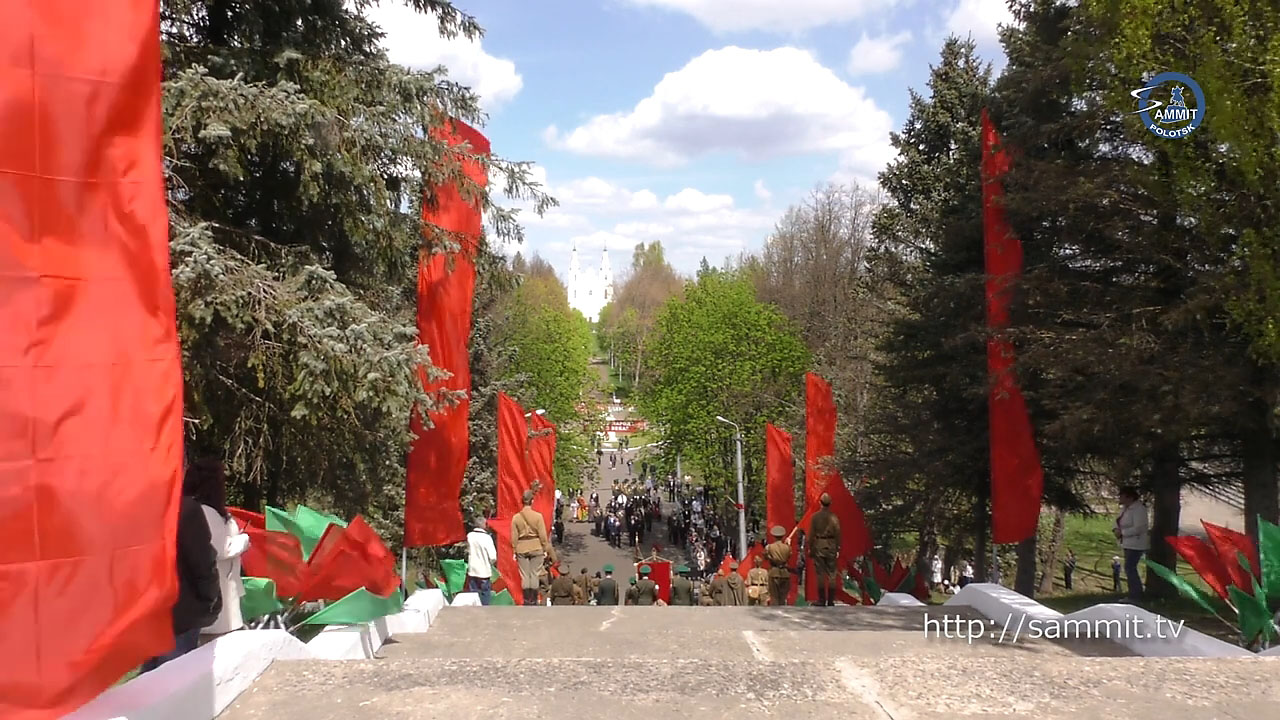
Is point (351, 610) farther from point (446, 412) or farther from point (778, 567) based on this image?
point (778, 567)

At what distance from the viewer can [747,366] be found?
39406 millimetres

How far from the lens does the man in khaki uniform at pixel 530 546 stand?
42.2ft

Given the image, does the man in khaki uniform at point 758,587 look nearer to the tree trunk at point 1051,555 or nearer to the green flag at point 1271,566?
the green flag at point 1271,566

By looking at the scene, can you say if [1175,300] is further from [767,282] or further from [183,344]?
[767,282]

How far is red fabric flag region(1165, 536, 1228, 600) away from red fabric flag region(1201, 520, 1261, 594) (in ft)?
0.22

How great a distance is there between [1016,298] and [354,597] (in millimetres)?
9167

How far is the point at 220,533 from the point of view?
599 centimetres

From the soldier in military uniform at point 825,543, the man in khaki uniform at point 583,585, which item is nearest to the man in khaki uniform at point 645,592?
the man in khaki uniform at point 583,585

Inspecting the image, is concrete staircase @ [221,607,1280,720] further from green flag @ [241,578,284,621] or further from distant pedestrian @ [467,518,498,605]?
distant pedestrian @ [467,518,498,605]

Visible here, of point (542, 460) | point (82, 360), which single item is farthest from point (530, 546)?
point (82, 360)

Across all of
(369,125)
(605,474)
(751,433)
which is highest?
(369,125)

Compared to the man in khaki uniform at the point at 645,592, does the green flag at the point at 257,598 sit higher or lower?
higher

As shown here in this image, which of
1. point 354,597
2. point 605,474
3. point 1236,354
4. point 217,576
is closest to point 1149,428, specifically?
point 1236,354
